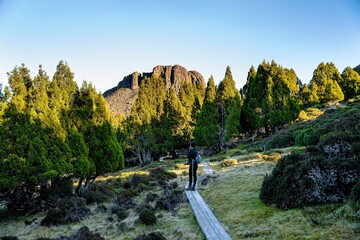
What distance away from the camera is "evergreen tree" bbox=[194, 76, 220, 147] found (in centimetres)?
3869

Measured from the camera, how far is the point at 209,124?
39156 millimetres

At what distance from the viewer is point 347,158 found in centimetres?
814

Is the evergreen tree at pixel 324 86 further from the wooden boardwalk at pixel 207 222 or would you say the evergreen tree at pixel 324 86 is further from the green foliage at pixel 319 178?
the wooden boardwalk at pixel 207 222

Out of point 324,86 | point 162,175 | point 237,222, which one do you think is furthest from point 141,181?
point 324,86

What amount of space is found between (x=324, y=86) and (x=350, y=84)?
872cm

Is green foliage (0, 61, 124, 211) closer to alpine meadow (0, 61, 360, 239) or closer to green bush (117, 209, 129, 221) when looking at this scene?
alpine meadow (0, 61, 360, 239)

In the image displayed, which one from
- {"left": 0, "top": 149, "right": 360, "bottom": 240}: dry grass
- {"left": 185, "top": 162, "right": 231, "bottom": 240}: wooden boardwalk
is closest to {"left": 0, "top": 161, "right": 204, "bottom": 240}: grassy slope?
{"left": 0, "top": 149, "right": 360, "bottom": 240}: dry grass

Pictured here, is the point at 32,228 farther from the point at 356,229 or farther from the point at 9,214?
the point at 356,229

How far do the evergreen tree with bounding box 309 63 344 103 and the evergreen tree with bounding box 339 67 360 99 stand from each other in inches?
128

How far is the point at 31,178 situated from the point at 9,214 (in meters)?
3.13

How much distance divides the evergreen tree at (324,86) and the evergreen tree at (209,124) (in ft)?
90.5

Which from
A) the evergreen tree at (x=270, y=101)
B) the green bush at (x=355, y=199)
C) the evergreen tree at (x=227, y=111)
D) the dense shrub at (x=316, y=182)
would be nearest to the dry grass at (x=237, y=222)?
the green bush at (x=355, y=199)

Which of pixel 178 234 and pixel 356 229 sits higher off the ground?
pixel 356 229

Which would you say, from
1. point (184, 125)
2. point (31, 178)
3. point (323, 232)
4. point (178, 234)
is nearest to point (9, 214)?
point (31, 178)
